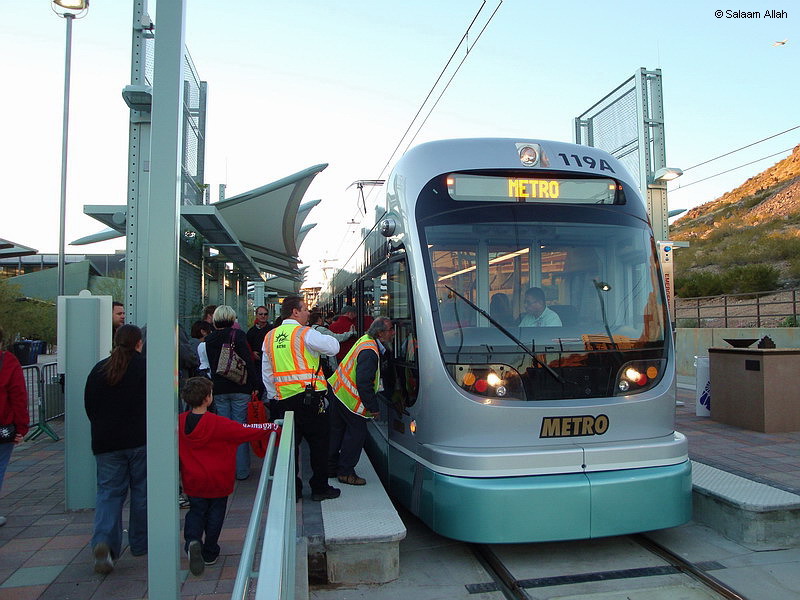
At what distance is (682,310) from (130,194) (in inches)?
925

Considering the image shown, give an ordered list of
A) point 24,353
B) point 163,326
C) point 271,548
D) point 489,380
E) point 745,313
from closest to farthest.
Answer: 1. point 271,548
2. point 163,326
3. point 489,380
4. point 24,353
5. point 745,313

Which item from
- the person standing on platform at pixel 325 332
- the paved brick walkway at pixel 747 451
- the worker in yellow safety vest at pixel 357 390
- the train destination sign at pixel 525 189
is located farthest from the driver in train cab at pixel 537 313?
the person standing on platform at pixel 325 332

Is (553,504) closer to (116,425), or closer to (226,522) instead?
(226,522)

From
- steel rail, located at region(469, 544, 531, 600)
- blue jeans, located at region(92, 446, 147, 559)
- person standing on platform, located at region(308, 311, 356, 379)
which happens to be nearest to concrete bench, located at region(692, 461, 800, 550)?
steel rail, located at region(469, 544, 531, 600)

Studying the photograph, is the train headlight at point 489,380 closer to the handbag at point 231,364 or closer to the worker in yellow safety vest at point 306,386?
the worker in yellow safety vest at point 306,386

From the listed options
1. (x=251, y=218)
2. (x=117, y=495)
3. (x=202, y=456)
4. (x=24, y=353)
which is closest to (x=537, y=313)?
(x=202, y=456)

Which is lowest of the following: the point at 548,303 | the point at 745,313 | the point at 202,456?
the point at 202,456

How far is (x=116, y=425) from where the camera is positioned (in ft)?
14.1

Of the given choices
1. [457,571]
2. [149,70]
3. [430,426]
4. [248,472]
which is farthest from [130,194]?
[457,571]

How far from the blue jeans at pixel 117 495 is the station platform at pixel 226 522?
0.21m

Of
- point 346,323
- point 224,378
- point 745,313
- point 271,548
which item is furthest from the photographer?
point 745,313

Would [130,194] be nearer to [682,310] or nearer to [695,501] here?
[695,501]

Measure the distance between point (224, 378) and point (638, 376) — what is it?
11.9 ft

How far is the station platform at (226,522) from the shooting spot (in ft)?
13.5
